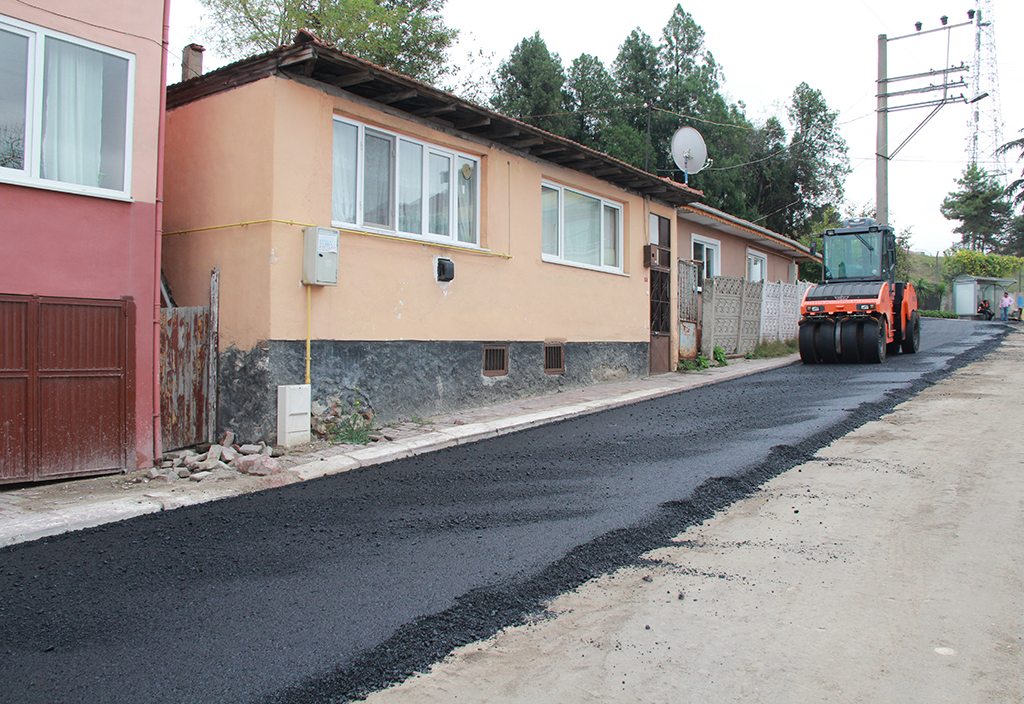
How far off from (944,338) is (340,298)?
19.6 m

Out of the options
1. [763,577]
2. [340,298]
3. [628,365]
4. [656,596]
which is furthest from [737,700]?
[628,365]

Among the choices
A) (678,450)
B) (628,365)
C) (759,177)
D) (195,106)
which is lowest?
(678,450)

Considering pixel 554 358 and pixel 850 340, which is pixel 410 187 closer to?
pixel 554 358

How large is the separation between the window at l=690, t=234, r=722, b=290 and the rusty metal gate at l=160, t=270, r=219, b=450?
13948 millimetres

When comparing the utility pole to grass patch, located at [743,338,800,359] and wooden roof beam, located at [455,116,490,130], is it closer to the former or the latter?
grass patch, located at [743,338,800,359]

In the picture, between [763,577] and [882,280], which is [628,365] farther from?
[763,577]

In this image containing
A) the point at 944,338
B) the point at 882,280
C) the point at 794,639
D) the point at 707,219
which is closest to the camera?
the point at 794,639

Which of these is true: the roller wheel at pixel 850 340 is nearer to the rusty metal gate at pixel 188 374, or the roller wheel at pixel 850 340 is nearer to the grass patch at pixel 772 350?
the grass patch at pixel 772 350

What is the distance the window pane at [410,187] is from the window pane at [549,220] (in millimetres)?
2778

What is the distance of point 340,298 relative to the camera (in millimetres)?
8445

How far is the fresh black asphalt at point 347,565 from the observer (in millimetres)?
3248

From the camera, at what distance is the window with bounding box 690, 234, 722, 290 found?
19.6m

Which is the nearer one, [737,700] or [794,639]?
[737,700]

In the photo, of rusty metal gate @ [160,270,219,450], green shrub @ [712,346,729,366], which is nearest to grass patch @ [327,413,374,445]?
rusty metal gate @ [160,270,219,450]
